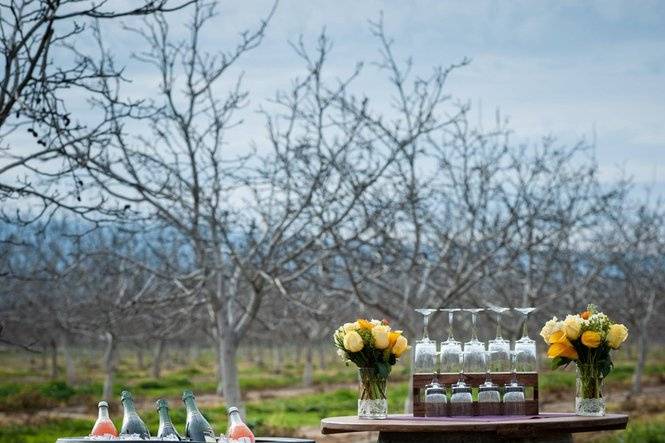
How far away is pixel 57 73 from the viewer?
6.43 m

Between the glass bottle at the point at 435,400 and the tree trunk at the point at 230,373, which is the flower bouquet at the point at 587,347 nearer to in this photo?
the glass bottle at the point at 435,400

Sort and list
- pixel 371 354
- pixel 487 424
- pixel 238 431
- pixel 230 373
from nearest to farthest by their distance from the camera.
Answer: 1. pixel 238 431
2. pixel 487 424
3. pixel 371 354
4. pixel 230 373

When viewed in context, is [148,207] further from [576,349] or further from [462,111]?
[576,349]

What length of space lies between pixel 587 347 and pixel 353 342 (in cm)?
134

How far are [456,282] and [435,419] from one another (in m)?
6.86

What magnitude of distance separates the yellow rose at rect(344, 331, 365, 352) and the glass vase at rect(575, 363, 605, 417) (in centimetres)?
128

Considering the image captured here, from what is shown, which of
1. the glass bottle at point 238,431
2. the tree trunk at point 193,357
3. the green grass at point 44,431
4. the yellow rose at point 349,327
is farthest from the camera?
the tree trunk at point 193,357

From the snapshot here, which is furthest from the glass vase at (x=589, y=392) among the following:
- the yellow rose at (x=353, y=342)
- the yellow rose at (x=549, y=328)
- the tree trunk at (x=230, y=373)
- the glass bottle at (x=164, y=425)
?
the tree trunk at (x=230, y=373)

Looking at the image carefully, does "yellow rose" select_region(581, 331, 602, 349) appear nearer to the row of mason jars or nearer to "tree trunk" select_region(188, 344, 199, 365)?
the row of mason jars

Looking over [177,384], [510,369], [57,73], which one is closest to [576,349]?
[510,369]

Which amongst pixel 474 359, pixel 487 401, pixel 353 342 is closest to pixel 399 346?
pixel 353 342

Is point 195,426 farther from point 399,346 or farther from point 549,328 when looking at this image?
point 549,328

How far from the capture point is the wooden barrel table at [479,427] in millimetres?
5863

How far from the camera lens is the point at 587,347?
661cm
